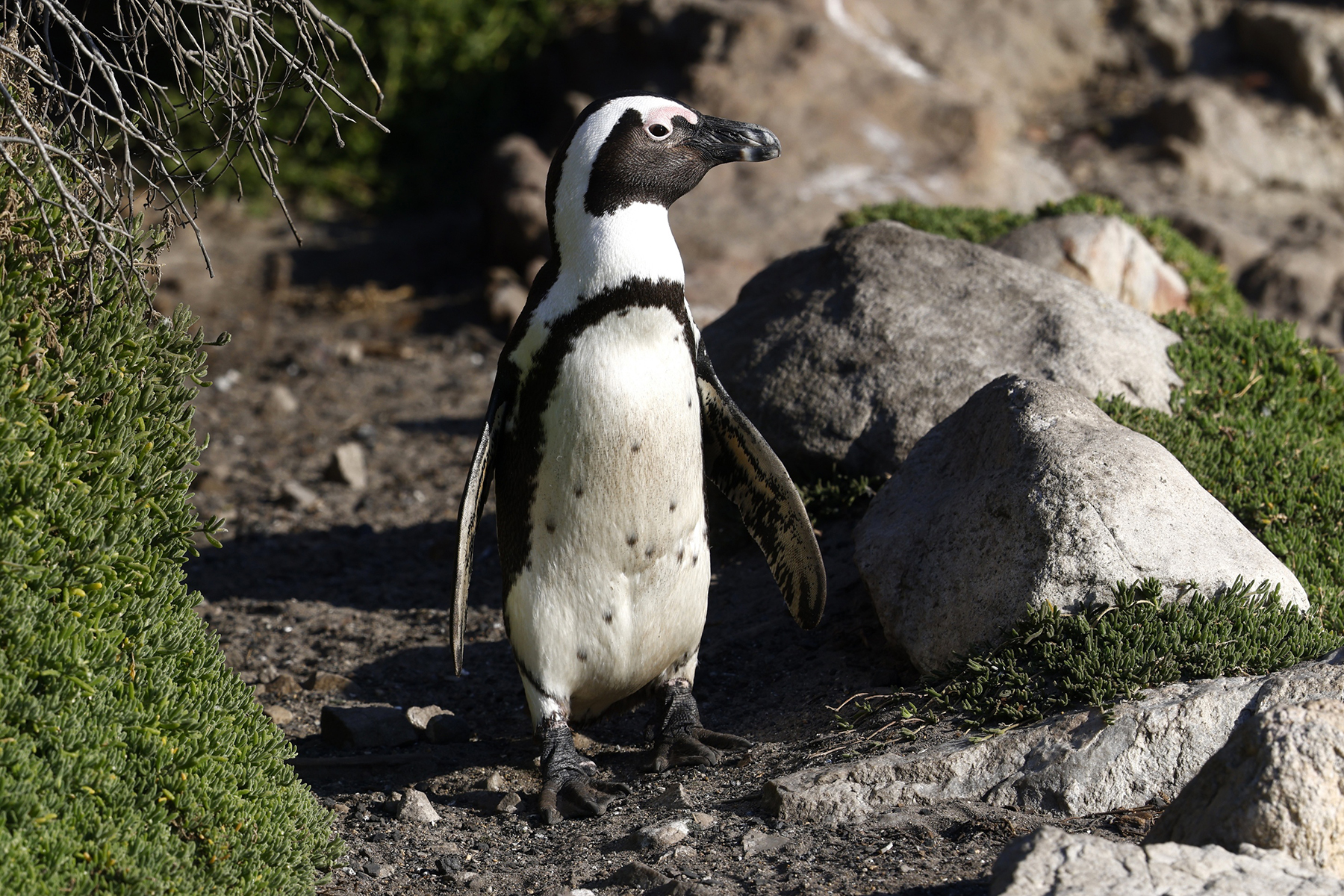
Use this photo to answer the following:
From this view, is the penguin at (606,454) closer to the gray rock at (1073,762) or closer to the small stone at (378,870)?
the small stone at (378,870)

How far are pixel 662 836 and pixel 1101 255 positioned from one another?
4326 mm

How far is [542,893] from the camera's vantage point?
3.11 meters

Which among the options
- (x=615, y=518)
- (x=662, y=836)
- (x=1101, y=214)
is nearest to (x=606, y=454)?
(x=615, y=518)

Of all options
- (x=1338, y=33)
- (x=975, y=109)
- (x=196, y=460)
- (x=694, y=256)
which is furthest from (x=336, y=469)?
(x=1338, y=33)

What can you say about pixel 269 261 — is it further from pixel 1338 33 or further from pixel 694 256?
pixel 1338 33

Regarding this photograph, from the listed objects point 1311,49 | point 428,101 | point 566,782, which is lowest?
point 566,782

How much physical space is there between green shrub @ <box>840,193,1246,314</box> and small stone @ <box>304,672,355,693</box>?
3.93 m

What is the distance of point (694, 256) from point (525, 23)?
449cm

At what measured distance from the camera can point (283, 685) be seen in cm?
486

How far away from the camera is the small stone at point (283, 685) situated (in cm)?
484

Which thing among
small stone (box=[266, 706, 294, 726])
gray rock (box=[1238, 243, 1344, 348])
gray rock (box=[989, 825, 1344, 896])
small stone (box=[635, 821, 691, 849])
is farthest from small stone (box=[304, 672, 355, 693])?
gray rock (box=[1238, 243, 1344, 348])

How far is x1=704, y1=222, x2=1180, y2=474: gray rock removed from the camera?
5.12 meters

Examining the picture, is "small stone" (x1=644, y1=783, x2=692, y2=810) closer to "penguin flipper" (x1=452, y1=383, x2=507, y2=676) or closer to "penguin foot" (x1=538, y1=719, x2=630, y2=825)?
"penguin foot" (x1=538, y1=719, x2=630, y2=825)

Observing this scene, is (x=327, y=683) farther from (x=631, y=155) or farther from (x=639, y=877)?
(x=631, y=155)
